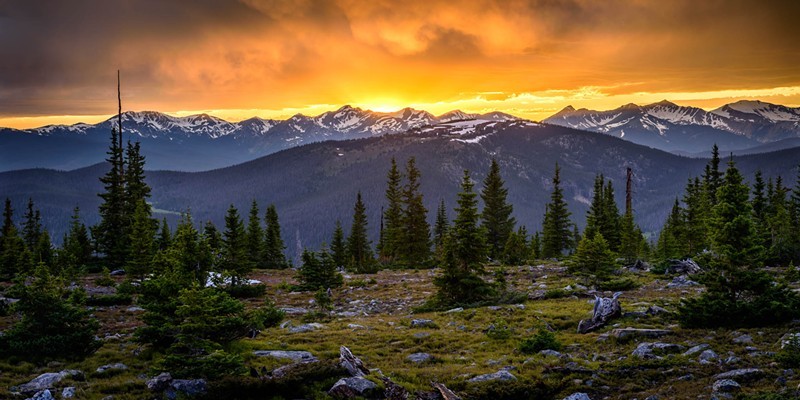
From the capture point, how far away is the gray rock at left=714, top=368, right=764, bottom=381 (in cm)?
1071

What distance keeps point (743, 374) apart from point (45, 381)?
1683 cm

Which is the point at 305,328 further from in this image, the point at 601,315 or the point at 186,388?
the point at 601,315

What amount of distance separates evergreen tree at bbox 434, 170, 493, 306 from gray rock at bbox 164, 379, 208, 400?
14.9 metres

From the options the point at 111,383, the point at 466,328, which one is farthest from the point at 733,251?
the point at 111,383

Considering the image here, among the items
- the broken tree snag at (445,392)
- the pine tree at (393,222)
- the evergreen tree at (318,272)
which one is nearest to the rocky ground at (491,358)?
the broken tree snag at (445,392)

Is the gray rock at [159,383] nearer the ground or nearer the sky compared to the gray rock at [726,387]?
nearer the ground

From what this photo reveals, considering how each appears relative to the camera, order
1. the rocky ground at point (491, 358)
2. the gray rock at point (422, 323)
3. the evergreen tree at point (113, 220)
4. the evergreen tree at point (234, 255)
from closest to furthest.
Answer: the rocky ground at point (491, 358), the gray rock at point (422, 323), the evergreen tree at point (234, 255), the evergreen tree at point (113, 220)

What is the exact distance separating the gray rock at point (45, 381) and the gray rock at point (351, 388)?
7036 mm

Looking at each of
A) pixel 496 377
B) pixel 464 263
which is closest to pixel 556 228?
pixel 464 263

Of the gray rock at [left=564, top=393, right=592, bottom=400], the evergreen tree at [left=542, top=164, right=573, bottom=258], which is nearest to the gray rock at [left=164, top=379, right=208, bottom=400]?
the gray rock at [left=564, top=393, right=592, bottom=400]

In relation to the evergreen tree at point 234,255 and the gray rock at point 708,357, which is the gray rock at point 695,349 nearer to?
the gray rock at point 708,357

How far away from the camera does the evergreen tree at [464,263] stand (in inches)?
962

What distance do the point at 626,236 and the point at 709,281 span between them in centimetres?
3422

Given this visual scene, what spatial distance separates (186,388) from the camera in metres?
11.3
